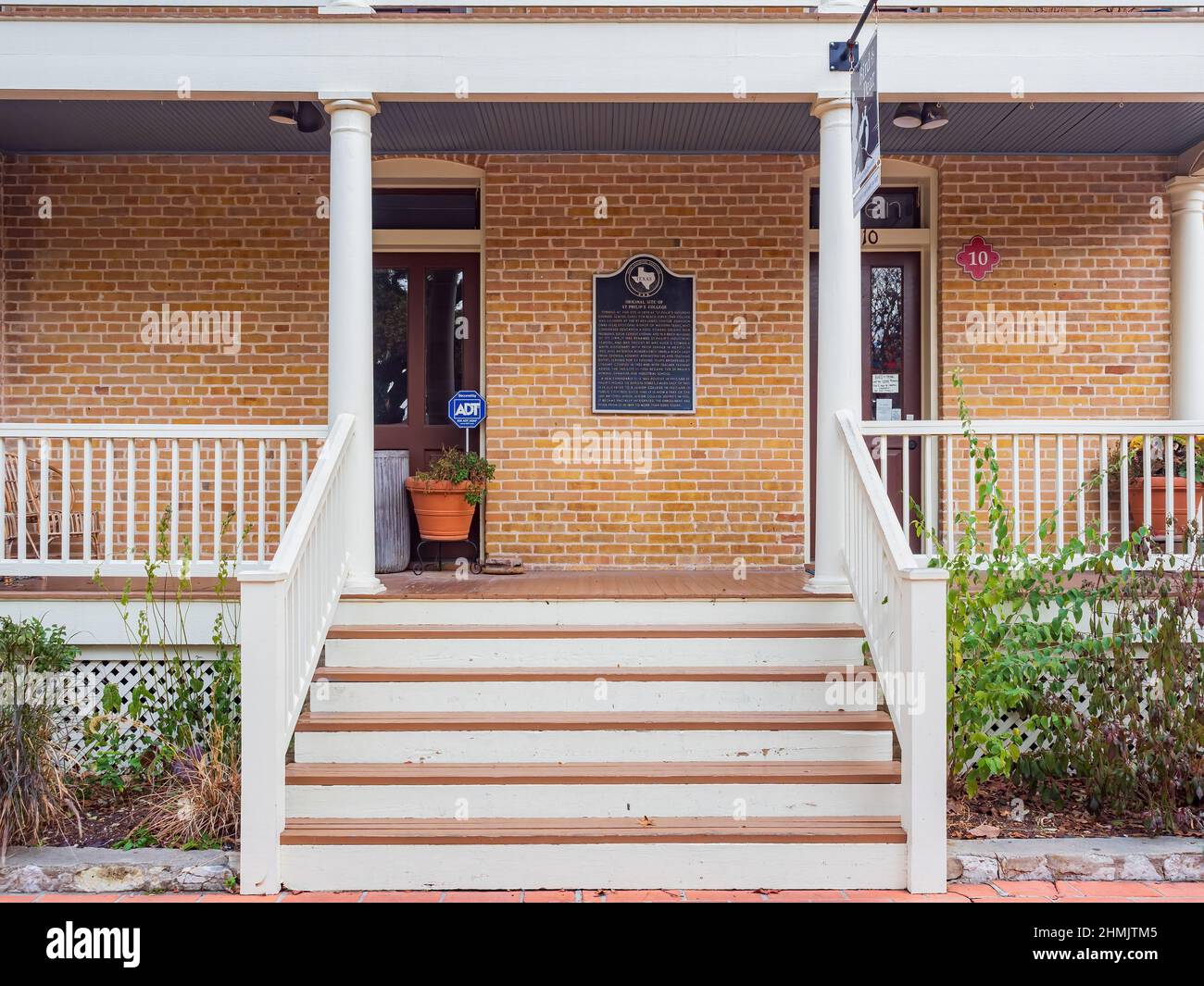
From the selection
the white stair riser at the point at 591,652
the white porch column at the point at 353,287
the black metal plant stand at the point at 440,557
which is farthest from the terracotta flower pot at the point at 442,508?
the white stair riser at the point at 591,652

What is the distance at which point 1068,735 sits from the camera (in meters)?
4.83

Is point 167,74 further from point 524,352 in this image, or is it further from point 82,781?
point 82,781

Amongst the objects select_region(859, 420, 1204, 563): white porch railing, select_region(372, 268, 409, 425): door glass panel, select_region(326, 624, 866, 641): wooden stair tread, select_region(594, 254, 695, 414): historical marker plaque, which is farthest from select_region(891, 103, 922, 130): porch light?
select_region(372, 268, 409, 425): door glass panel

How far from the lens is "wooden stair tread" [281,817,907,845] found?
13.8ft

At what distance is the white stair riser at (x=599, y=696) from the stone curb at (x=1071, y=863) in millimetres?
829

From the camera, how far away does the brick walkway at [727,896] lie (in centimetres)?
409

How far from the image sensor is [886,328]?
7.54 m

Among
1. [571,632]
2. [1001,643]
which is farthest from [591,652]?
[1001,643]

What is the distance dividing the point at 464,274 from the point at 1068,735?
501 cm

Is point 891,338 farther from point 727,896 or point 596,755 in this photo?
point 727,896

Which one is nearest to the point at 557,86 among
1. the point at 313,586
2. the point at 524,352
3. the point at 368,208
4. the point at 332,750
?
the point at 368,208

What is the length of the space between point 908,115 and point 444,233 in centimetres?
328

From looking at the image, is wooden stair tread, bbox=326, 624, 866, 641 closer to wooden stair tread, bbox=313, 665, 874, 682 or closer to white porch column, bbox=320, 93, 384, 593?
wooden stair tread, bbox=313, 665, 874, 682

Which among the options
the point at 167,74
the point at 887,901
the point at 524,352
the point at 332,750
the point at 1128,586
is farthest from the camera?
the point at 524,352
